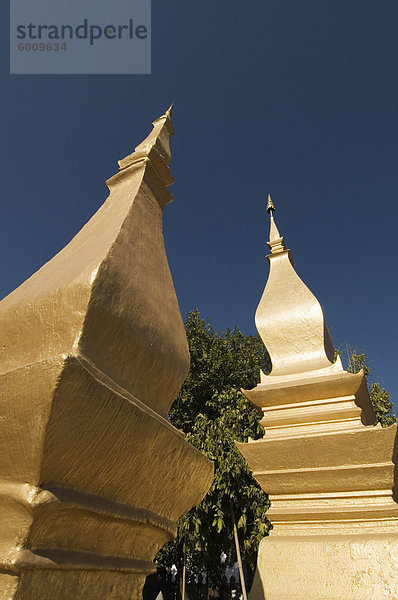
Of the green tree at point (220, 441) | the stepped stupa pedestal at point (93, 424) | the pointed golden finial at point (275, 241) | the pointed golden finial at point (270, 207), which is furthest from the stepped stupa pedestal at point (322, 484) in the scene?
the green tree at point (220, 441)

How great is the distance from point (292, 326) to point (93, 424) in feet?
6.72

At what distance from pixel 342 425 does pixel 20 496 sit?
1.74 meters

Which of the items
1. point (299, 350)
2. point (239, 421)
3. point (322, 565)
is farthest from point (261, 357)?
point (322, 565)

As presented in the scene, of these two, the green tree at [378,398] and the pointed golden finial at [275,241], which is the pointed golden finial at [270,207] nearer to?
the pointed golden finial at [275,241]

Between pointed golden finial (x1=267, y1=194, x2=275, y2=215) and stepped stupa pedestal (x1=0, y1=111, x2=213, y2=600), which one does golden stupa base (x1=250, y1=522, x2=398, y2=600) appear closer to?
stepped stupa pedestal (x1=0, y1=111, x2=213, y2=600)

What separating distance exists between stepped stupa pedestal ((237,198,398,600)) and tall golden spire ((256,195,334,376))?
0.04 ft

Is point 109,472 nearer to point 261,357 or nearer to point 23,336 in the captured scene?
point 23,336

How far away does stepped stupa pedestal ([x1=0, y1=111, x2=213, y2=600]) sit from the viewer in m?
0.69

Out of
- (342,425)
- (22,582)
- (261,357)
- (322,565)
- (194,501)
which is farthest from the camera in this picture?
(261,357)

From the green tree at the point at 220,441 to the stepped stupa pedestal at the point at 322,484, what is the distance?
5.56 metres

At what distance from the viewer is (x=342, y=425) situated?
2.07m

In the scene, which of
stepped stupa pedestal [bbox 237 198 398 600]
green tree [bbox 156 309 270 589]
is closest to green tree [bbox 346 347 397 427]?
green tree [bbox 156 309 270 589]

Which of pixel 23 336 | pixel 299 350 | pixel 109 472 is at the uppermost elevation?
pixel 299 350

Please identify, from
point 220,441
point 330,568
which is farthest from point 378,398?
point 330,568
